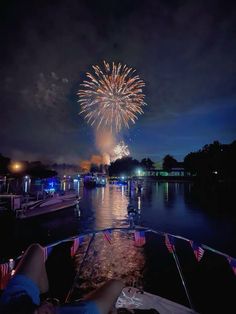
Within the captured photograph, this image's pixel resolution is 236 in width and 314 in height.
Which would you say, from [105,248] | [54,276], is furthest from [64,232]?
[54,276]

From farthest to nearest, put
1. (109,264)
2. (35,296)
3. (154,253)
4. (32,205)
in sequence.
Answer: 1. (32,205)
2. (154,253)
3. (109,264)
4. (35,296)

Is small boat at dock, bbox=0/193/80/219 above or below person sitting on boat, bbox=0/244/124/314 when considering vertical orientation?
below

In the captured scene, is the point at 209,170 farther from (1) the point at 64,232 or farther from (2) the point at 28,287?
(2) the point at 28,287

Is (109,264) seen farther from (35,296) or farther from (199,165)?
(199,165)

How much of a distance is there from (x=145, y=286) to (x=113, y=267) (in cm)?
197

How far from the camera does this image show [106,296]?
260cm

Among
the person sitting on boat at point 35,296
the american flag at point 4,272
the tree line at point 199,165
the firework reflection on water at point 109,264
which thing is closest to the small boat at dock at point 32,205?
the firework reflection on water at point 109,264

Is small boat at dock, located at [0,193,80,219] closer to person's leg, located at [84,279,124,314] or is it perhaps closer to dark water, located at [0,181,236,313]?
dark water, located at [0,181,236,313]

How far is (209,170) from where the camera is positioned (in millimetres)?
110312

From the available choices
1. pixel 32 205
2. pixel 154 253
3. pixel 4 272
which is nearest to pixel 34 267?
pixel 4 272

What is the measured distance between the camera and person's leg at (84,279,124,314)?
2.47 m

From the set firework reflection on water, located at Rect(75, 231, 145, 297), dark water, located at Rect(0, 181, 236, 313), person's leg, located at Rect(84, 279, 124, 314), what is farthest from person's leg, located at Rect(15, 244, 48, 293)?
dark water, located at Rect(0, 181, 236, 313)

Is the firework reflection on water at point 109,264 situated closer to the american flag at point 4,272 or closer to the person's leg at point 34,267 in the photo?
the american flag at point 4,272

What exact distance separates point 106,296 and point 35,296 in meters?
0.76
